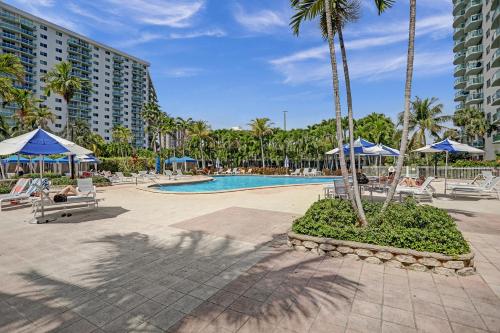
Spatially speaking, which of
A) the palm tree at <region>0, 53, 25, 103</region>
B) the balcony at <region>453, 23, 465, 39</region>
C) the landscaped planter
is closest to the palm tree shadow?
the landscaped planter

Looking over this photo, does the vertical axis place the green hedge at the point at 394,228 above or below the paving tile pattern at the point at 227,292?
above

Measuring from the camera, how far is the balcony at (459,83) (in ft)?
178

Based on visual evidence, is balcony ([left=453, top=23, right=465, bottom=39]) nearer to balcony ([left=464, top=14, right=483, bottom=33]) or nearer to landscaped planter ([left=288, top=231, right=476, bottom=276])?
balcony ([left=464, top=14, right=483, bottom=33])

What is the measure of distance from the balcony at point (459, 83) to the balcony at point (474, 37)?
831cm

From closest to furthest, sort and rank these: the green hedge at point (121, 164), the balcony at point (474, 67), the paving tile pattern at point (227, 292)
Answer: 1. the paving tile pattern at point (227, 292)
2. the green hedge at point (121, 164)
3. the balcony at point (474, 67)

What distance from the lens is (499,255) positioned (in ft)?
16.1

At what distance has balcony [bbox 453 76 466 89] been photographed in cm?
Result: 5428

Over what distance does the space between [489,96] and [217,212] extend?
175 ft

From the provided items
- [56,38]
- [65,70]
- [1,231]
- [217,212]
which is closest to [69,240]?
[1,231]

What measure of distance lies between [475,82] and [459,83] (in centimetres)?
974

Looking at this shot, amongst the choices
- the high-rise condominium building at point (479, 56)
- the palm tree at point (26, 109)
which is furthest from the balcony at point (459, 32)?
the palm tree at point (26, 109)

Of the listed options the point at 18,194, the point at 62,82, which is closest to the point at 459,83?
the point at 62,82

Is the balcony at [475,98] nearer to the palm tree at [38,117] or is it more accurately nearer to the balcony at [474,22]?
the balcony at [474,22]

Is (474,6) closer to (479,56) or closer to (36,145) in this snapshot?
(479,56)
